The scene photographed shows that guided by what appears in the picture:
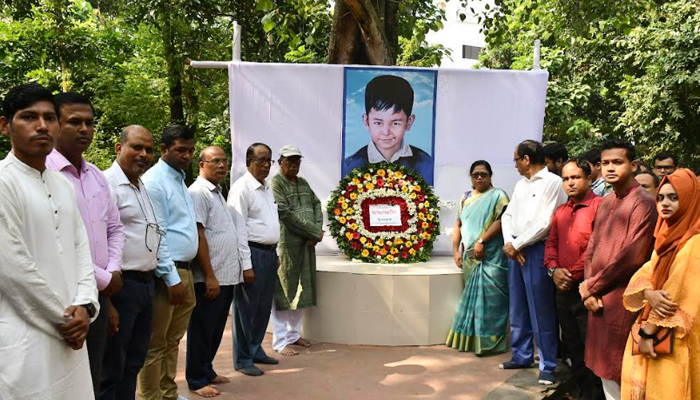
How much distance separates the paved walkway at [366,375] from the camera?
5.19 meters

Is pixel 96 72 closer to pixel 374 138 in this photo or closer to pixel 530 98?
pixel 374 138

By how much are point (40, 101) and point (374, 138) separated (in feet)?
18.5

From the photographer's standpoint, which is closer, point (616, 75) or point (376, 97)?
point (376, 97)

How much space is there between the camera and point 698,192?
3471 millimetres

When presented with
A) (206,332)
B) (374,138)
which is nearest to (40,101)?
(206,332)

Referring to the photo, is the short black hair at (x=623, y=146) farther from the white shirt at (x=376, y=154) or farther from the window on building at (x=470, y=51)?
the window on building at (x=470, y=51)

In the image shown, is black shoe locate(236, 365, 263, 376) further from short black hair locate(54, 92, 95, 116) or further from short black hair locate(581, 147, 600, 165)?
short black hair locate(581, 147, 600, 165)

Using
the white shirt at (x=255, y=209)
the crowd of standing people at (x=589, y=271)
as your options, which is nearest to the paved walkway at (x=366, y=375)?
the crowd of standing people at (x=589, y=271)

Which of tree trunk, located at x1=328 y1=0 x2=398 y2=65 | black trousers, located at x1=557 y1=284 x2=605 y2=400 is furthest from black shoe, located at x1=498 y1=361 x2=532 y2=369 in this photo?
tree trunk, located at x1=328 y1=0 x2=398 y2=65

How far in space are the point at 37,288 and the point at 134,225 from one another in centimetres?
126

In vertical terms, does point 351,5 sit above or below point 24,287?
above

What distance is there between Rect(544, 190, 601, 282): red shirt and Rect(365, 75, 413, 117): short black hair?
330 centimetres

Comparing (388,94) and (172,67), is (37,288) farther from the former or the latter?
(172,67)

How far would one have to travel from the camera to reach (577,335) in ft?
17.1
